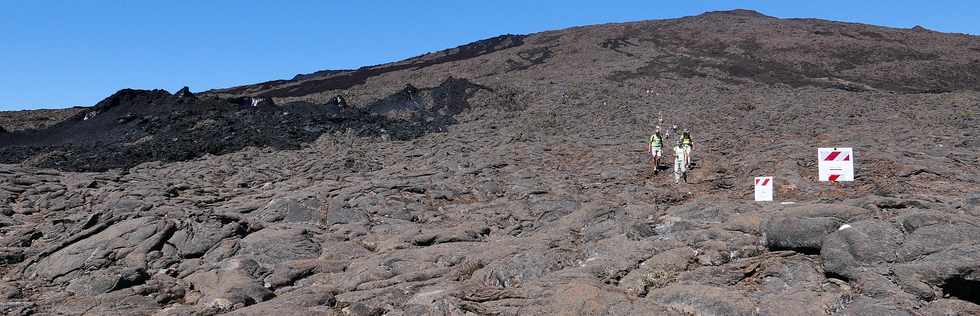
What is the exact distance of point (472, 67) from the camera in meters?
48.2

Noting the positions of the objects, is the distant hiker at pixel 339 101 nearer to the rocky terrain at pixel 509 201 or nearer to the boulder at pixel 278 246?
the rocky terrain at pixel 509 201

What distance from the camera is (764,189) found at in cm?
1315

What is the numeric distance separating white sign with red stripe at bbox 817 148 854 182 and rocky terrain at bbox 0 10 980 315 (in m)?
0.44

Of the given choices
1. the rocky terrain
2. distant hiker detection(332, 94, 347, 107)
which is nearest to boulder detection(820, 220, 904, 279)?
the rocky terrain

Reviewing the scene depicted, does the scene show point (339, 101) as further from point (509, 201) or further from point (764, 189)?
point (764, 189)

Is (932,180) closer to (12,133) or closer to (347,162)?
(347,162)

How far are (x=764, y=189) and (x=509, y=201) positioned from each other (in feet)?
19.6

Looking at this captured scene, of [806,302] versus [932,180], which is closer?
[806,302]

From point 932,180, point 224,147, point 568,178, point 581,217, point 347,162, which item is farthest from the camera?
point 224,147

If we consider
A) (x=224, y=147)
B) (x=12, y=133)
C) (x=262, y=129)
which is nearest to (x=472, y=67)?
(x=262, y=129)

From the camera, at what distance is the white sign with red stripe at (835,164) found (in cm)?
1389

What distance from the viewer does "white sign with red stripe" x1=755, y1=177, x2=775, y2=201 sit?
13.0 m

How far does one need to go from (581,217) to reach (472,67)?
3733 centimetres

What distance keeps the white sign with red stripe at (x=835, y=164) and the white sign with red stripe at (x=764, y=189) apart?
186cm
